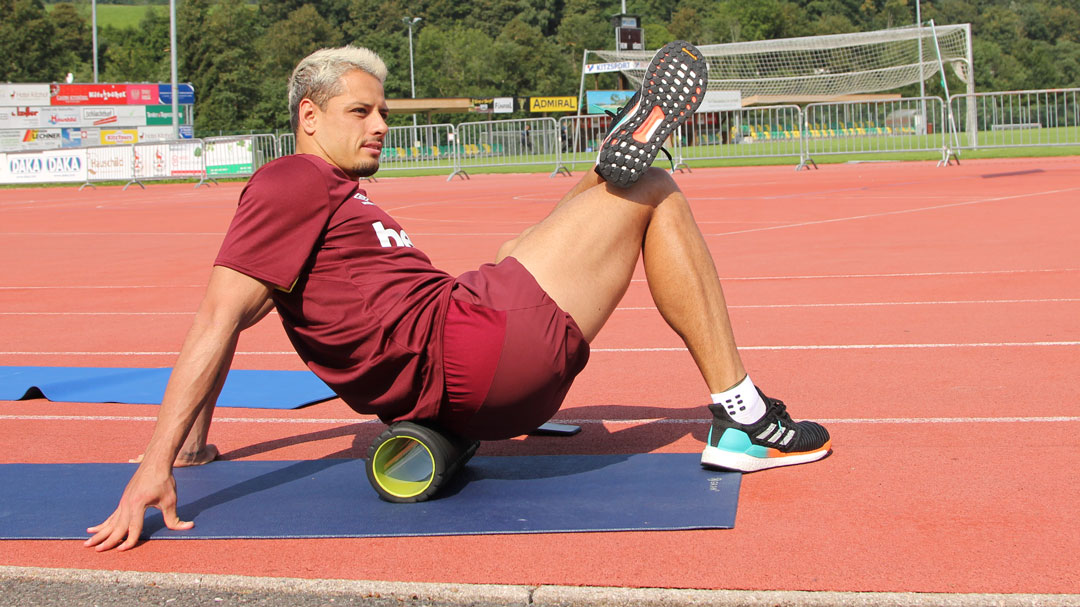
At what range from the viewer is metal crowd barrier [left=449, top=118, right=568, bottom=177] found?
1237 inches

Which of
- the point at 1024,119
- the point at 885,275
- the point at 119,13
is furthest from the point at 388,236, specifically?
the point at 119,13

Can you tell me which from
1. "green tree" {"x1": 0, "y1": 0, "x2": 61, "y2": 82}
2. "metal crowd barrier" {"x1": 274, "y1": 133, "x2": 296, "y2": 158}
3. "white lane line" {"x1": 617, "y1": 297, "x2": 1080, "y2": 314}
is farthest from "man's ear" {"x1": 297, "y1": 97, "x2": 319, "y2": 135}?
"green tree" {"x1": 0, "y1": 0, "x2": 61, "y2": 82}

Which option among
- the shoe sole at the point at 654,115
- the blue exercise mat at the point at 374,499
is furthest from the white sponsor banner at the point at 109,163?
the shoe sole at the point at 654,115

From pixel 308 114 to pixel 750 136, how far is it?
26.0 metres

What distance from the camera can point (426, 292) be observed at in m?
3.17

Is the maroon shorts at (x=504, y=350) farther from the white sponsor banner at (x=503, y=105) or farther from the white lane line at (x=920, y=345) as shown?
the white sponsor banner at (x=503, y=105)

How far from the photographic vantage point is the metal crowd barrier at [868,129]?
27.0 meters

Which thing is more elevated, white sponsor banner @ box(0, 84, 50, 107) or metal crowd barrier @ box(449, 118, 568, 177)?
white sponsor banner @ box(0, 84, 50, 107)

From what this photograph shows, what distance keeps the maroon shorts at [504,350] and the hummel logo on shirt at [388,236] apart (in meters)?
0.21

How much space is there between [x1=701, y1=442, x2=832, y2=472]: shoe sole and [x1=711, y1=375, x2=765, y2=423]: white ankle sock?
0.12m

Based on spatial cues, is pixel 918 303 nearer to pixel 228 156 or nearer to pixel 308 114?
pixel 308 114

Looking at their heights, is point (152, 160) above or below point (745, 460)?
above

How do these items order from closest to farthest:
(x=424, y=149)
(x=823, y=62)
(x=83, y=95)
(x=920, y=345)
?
1. (x=920, y=345)
2. (x=424, y=149)
3. (x=823, y=62)
4. (x=83, y=95)

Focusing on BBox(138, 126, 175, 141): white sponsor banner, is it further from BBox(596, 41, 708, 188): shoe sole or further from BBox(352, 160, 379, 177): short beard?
BBox(596, 41, 708, 188): shoe sole
